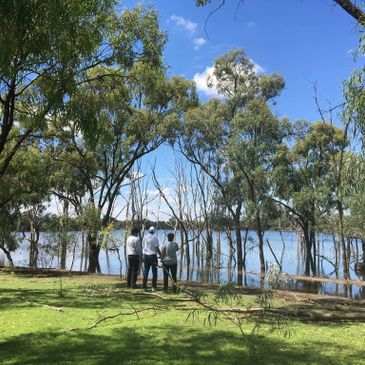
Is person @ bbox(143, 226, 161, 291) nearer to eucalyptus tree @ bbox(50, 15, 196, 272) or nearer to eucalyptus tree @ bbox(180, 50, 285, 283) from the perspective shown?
eucalyptus tree @ bbox(50, 15, 196, 272)

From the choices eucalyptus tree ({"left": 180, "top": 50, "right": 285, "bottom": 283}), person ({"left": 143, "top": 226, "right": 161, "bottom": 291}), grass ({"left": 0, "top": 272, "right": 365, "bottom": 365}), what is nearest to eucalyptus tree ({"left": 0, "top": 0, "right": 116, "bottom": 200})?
grass ({"left": 0, "top": 272, "right": 365, "bottom": 365})

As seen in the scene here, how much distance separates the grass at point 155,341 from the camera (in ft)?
16.6

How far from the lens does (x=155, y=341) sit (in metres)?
5.87

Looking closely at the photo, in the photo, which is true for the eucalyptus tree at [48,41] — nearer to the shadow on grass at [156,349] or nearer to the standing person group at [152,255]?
the shadow on grass at [156,349]

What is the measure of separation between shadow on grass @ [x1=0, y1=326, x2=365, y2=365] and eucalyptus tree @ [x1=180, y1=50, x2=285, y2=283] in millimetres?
13232

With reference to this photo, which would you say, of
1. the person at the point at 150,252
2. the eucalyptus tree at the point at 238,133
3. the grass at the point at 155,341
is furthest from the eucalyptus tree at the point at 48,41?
the eucalyptus tree at the point at 238,133

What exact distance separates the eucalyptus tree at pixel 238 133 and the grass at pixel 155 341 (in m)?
12.0

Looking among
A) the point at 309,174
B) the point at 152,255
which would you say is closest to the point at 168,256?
the point at 152,255

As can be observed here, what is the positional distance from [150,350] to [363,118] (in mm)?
3733

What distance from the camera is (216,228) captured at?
Answer: 24.6 metres

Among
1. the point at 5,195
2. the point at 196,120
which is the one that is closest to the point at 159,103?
the point at 196,120

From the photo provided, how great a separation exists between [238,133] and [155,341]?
1397 centimetres

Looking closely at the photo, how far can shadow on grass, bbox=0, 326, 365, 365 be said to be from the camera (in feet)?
16.4

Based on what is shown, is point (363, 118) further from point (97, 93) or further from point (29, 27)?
point (97, 93)
